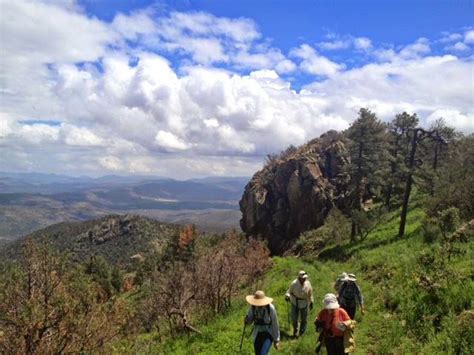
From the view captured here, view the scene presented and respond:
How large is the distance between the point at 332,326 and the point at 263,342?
1999 mm

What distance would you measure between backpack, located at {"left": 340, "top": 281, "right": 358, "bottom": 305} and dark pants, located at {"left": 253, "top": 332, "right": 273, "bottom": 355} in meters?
3.67

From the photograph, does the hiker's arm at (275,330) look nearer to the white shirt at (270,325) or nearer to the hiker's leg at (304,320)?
the white shirt at (270,325)

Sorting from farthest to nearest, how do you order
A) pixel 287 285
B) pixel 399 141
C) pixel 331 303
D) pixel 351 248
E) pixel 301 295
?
pixel 399 141
pixel 351 248
pixel 287 285
pixel 301 295
pixel 331 303

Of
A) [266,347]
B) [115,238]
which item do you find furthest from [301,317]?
[115,238]

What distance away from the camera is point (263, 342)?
10625 mm

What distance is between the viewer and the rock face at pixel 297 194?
64.2 m

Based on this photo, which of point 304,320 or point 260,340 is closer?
point 260,340

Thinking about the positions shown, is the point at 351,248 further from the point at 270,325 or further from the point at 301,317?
the point at 270,325

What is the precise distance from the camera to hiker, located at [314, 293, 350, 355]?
30.9ft

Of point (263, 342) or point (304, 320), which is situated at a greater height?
point (263, 342)

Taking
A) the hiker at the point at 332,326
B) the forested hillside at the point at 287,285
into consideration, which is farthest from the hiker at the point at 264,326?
the forested hillside at the point at 287,285

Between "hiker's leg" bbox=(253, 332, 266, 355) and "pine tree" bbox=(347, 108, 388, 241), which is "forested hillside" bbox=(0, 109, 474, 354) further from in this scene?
"hiker's leg" bbox=(253, 332, 266, 355)

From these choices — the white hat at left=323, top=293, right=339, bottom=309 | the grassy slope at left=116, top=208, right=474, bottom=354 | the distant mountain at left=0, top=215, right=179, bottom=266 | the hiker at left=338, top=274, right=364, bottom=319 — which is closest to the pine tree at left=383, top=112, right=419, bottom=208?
the grassy slope at left=116, top=208, right=474, bottom=354

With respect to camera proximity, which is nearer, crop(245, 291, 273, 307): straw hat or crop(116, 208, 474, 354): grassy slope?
crop(245, 291, 273, 307): straw hat
